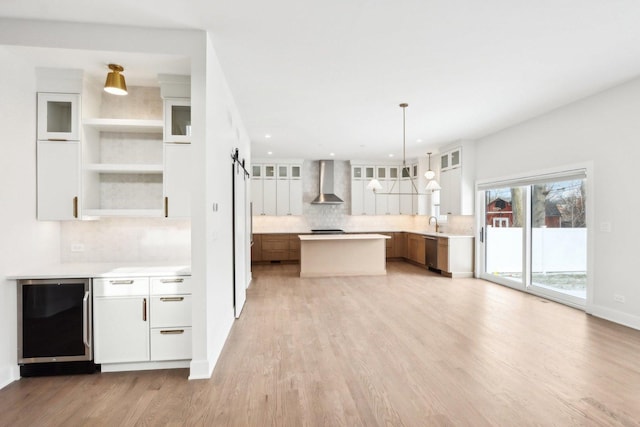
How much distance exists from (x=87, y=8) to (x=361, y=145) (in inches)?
218

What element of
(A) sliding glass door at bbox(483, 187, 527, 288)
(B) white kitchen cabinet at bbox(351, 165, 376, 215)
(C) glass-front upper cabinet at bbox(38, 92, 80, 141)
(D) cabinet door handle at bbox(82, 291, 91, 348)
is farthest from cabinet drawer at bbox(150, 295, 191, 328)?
(B) white kitchen cabinet at bbox(351, 165, 376, 215)

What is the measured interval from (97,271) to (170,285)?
2.10 ft

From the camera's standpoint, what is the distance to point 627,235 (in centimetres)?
378

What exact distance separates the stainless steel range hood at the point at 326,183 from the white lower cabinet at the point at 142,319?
6.38m

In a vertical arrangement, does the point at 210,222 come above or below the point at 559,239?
above

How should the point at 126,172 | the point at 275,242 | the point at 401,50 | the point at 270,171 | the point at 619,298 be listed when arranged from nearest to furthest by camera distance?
1. the point at 401,50
2. the point at 126,172
3. the point at 619,298
4. the point at 275,242
5. the point at 270,171

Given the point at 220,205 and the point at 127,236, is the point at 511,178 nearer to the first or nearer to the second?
the point at 220,205

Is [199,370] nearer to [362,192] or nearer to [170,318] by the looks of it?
[170,318]

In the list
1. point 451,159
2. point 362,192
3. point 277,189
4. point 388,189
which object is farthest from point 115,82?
point 388,189

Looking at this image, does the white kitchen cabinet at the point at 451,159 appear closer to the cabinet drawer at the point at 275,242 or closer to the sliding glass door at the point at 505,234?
the sliding glass door at the point at 505,234

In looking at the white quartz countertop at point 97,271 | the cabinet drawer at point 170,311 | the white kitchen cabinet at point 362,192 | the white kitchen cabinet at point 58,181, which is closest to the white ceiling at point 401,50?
the white kitchen cabinet at point 58,181

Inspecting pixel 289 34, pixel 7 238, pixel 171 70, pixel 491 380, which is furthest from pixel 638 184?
pixel 7 238

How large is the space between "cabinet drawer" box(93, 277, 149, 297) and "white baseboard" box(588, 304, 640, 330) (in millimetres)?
5286

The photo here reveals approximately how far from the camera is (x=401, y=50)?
9.79 feet
